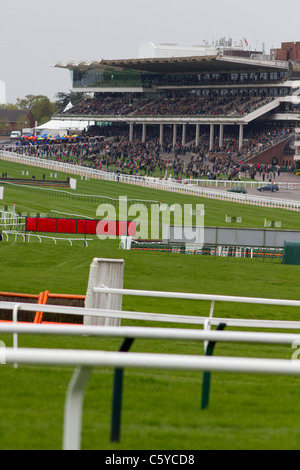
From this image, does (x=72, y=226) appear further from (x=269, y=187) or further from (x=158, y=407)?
(x=269, y=187)

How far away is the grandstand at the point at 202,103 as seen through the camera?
91.2 m

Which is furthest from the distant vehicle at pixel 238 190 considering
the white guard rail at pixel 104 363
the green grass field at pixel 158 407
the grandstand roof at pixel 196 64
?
the white guard rail at pixel 104 363

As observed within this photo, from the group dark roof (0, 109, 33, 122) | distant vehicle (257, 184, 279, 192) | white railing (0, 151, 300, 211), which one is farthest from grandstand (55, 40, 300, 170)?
dark roof (0, 109, 33, 122)

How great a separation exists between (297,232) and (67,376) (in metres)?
25.7

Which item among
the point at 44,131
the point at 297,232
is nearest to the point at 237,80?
the point at 44,131

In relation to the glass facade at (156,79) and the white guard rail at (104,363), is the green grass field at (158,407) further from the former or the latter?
the glass facade at (156,79)

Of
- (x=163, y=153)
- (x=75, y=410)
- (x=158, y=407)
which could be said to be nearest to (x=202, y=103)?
(x=163, y=153)

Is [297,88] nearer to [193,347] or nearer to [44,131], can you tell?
[44,131]

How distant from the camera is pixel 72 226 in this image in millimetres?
35656

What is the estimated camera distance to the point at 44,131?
383 ft

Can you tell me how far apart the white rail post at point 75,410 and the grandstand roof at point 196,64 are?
296 feet

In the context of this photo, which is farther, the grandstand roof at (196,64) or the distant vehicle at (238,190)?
the grandstand roof at (196,64)

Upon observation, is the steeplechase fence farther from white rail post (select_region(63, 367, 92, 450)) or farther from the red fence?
the red fence

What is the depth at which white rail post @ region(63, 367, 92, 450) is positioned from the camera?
13.4 feet
